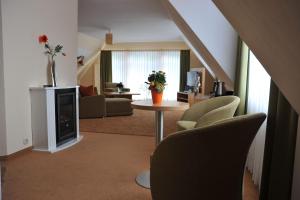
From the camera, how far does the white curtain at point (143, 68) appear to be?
971 centimetres

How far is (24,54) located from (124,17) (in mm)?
2936

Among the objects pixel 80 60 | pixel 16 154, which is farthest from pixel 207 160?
pixel 80 60

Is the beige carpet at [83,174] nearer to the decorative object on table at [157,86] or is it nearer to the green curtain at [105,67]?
the decorative object on table at [157,86]

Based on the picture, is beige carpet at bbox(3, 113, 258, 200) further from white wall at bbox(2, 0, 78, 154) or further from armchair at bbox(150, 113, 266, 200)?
armchair at bbox(150, 113, 266, 200)

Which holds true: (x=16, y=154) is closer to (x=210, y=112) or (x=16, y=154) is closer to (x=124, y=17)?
(x=210, y=112)

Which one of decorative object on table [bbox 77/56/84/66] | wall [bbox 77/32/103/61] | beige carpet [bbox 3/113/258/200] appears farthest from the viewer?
decorative object on table [bbox 77/56/84/66]

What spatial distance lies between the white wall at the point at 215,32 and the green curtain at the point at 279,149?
1851mm

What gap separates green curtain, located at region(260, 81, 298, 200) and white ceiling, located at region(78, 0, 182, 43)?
11.3 ft

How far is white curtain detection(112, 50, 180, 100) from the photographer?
971 centimetres

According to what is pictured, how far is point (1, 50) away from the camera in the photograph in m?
3.02

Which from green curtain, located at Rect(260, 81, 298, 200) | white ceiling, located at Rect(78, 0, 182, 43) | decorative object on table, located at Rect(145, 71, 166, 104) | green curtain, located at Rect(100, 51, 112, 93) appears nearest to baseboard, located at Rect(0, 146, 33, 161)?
decorative object on table, located at Rect(145, 71, 166, 104)

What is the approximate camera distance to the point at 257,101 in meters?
2.60

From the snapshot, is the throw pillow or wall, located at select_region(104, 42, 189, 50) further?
wall, located at select_region(104, 42, 189, 50)

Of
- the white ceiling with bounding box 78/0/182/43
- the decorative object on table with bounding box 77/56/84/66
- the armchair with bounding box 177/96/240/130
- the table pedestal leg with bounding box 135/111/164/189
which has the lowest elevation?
the table pedestal leg with bounding box 135/111/164/189
